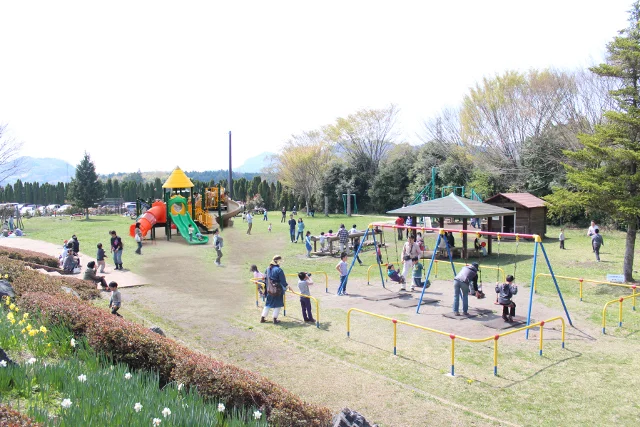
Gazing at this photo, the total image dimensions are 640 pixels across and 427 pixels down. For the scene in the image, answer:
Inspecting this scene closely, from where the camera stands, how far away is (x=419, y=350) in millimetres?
10617

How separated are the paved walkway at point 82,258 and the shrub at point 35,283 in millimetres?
2150

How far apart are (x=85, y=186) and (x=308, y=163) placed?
24361 mm

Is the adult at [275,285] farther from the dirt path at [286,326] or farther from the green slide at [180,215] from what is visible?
the green slide at [180,215]

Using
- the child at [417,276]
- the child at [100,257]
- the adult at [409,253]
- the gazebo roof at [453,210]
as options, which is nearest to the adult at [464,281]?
the child at [417,276]

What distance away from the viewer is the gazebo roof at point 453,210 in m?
22.9

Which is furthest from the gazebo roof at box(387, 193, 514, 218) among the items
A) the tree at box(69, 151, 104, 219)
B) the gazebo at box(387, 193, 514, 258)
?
the tree at box(69, 151, 104, 219)

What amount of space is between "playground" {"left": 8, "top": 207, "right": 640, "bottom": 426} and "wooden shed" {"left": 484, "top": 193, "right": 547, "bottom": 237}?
9213mm

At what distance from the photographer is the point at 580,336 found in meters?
11.6

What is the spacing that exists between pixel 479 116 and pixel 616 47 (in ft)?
86.6

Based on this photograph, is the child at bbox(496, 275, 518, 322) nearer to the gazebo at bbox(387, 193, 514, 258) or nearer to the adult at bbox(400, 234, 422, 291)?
the adult at bbox(400, 234, 422, 291)

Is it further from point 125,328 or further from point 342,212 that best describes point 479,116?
point 125,328

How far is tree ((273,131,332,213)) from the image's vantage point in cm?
5794

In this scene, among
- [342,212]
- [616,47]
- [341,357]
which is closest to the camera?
[341,357]

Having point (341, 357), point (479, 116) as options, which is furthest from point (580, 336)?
point (479, 116)
